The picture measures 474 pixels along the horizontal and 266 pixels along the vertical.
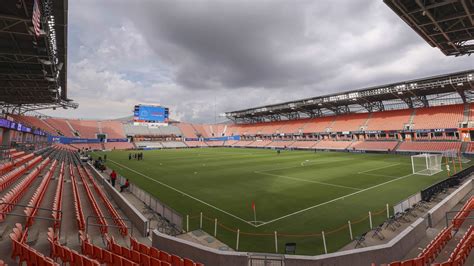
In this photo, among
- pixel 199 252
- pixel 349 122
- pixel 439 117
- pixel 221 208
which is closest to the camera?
pixel 199 252

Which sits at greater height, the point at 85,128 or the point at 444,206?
the point at 85,128

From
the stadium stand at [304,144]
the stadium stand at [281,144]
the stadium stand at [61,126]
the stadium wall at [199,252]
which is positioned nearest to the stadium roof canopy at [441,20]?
the stadium wall at [199,252]

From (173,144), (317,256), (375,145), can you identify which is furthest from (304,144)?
(317,256)

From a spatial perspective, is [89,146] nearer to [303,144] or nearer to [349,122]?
[303,144]

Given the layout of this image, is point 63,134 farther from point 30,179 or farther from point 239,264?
point 239,264

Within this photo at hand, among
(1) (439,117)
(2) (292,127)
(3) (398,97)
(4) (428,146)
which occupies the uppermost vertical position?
(3) (398,97)

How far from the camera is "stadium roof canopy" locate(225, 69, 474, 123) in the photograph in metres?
41.5

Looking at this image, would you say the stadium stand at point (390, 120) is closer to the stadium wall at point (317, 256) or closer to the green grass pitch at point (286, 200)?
the green grass pitch at point (286, 200)

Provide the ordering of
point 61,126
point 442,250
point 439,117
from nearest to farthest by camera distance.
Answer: point 442,250
point 439,117
point 61,126

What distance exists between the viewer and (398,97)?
52625 mm

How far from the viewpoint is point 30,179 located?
1606 cm

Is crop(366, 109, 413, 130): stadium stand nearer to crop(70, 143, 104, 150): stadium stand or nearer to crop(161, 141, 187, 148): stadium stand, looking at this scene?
crop(161, 141, 187, 148): stadium stand

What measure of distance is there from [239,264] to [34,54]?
1983 centimetres

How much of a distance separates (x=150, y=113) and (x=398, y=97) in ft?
224
